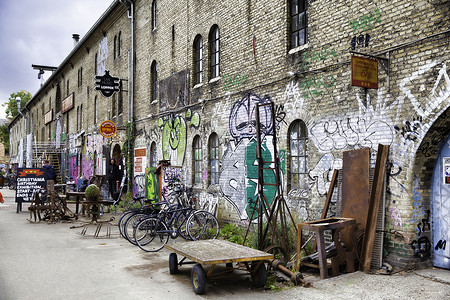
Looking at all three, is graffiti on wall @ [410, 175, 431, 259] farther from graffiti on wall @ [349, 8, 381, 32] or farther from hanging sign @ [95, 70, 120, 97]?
hanging sign @ [95, 70, 120, 97]

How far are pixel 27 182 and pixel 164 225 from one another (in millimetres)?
9401

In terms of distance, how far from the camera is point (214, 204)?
1241 cm

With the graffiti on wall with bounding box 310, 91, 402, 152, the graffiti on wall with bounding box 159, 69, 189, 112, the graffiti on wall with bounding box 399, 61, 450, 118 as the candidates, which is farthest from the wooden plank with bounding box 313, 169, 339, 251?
the graffiti on wall with bounding box 159, 69, 189, 112

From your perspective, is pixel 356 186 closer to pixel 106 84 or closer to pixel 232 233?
pixel 232 233

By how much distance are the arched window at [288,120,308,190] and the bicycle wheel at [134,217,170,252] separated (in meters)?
3.19

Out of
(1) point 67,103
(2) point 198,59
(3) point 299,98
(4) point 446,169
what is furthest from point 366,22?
(1) point 67,103

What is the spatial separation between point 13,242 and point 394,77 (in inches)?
368

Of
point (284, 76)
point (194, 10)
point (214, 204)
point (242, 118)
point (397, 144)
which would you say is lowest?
point (214, 204)

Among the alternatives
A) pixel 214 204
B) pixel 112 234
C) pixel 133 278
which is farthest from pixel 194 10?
pixel 133 278

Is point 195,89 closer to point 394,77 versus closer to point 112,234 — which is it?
point 112,234

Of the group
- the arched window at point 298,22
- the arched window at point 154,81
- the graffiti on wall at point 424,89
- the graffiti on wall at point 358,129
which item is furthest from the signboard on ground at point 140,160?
the graffiti on wall at point 424,89

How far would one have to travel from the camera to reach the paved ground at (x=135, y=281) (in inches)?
233

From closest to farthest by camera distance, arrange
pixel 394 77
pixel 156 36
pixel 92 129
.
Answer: pixel 394 77, pixel 156 36, pixel 92 129

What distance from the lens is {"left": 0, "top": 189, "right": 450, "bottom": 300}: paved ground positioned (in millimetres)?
5922
